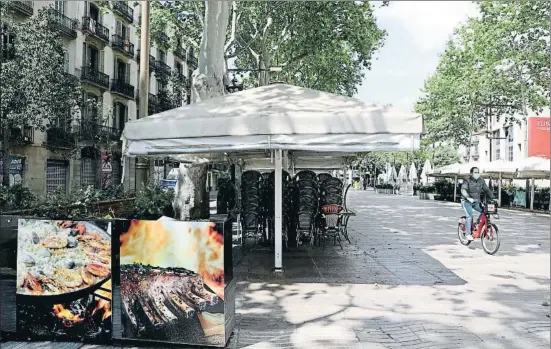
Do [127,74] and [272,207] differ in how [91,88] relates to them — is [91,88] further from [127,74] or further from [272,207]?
[272,207]

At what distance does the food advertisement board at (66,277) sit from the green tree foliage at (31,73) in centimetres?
1624

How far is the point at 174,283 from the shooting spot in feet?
13.2

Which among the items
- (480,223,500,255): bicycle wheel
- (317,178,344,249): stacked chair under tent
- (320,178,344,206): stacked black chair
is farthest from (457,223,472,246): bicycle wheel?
(320,178,344,206): stacked black chair

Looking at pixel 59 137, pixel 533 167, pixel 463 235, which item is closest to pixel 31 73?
pixel 59 137

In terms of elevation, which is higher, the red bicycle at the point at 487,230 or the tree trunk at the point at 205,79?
the tree trunk at the point at 205,79

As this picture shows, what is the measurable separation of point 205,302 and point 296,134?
270 cm

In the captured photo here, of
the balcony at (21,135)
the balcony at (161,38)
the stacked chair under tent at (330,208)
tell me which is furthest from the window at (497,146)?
the stacked chair under tent at (330,208)

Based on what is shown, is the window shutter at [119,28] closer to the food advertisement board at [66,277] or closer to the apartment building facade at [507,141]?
the apartment building facade at [507,141]

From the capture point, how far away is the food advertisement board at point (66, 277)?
4109mm

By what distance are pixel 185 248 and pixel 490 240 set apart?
735 cm

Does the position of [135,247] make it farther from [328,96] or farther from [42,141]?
[42,141]

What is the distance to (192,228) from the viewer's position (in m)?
3.96

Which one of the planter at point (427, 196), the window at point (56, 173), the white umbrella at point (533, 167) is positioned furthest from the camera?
the planter at point (427, 196)

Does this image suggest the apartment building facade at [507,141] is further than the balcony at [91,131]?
No
